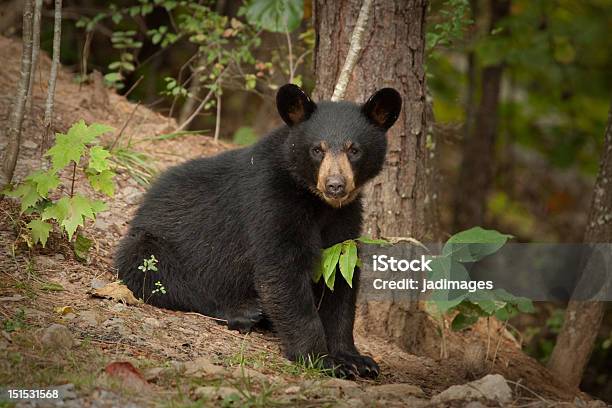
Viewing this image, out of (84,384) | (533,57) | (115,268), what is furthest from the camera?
(533,57)

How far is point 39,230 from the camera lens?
5027 millimetres

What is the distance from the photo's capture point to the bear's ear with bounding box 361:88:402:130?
5.03m

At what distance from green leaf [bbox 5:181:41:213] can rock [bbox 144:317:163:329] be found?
40.1 inches

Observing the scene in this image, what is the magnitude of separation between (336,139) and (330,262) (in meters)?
0.73

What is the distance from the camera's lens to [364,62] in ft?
19.2

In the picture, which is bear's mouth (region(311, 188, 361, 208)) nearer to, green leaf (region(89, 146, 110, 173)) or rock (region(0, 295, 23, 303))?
green leaf (region(89, 146, 110, 173))

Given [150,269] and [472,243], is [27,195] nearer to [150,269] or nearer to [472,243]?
[150,269]

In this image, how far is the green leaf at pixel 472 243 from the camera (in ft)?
17.3

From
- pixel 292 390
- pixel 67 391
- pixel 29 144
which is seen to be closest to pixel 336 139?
pixel 292 390

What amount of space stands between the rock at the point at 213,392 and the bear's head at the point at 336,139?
1380 millimetres

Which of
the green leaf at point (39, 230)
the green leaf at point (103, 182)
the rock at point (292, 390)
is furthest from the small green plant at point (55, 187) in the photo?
the rock at point (292, 390)

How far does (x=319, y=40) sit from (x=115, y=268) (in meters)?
2.19

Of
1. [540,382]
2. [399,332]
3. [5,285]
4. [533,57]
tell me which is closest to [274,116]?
[533,57]

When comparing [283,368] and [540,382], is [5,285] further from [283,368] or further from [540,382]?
[540,382]
